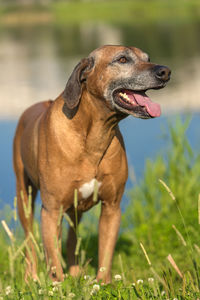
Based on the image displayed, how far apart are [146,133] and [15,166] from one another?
4956 millimetres

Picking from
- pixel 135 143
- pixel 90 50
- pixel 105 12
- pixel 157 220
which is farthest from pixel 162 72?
pixel 105 12

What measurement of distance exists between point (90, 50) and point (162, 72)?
689 inches

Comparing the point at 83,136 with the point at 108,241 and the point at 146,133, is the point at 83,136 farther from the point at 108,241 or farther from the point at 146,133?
the point at 146,133

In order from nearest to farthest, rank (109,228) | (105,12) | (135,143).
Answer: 1. (109,228)
2. (135,143)
3. (105,12)

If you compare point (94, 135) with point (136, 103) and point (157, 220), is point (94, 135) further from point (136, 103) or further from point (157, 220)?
point (157, 220)

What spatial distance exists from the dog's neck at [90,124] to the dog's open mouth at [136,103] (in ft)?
0.51

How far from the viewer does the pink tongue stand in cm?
399

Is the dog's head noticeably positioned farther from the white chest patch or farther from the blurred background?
the blurred background

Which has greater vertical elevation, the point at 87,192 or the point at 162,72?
the point at 162,72

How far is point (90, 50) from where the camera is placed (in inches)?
834

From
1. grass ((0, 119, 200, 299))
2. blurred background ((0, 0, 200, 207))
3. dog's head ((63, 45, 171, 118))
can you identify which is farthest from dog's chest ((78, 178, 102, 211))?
blurred background ((0, 0, 200, 207))

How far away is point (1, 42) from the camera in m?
27.5

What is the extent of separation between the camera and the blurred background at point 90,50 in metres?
9.62

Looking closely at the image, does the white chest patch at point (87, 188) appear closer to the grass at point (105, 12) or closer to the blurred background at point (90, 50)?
the blurred background at point (90, 50)
